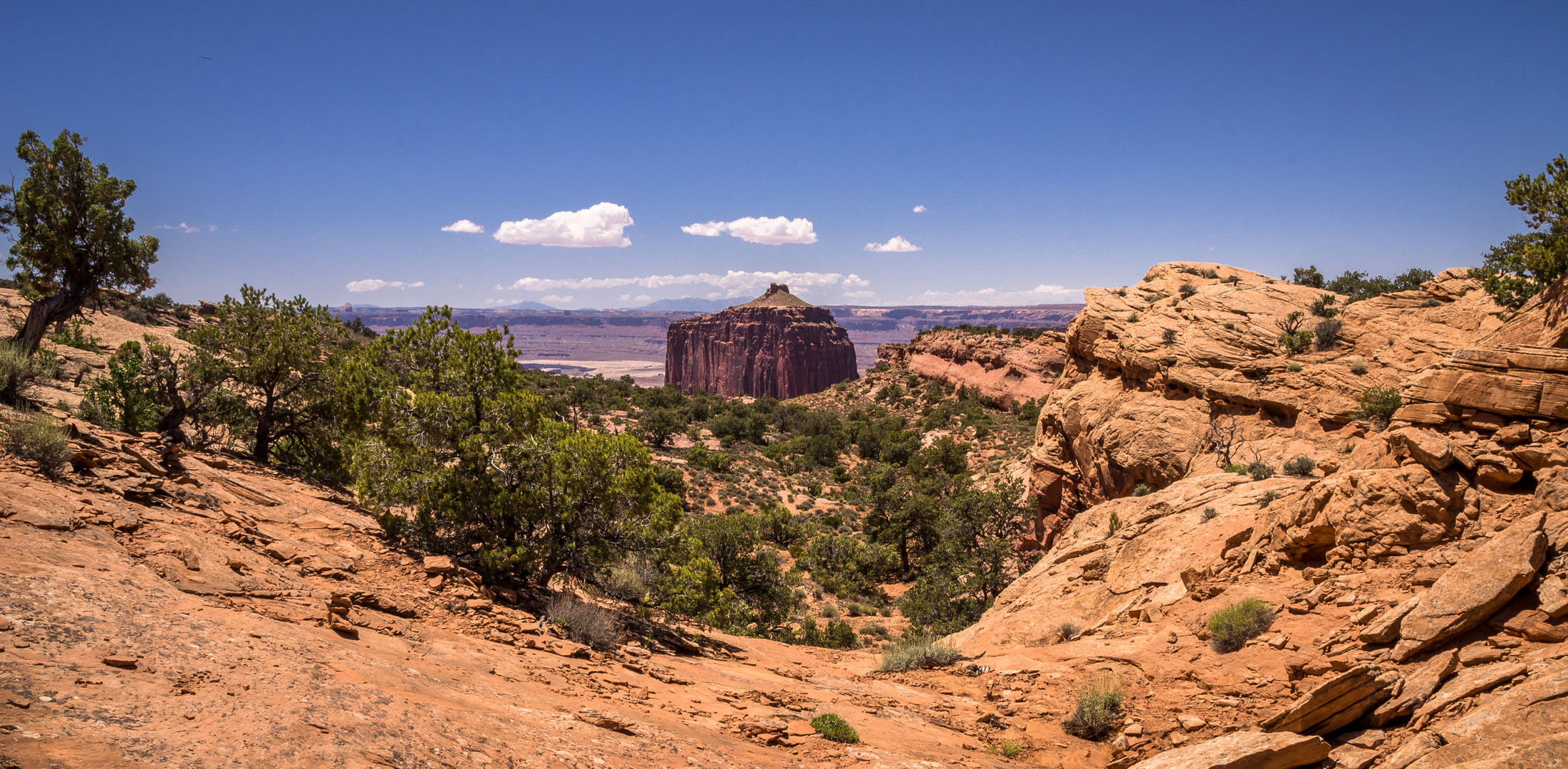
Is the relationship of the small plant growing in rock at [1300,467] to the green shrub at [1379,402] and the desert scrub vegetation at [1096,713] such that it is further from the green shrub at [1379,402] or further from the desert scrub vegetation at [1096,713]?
the desert scrub vegetation at [1096,713]

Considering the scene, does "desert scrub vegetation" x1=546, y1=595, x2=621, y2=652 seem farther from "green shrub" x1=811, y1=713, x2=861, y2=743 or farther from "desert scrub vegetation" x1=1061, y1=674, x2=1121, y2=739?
"desert scrub vegetation" x1=1061, y1=674, x2=1121, y2=739

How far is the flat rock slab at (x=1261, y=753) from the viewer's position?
21.3 feet

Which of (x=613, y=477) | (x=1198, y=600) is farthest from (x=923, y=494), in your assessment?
(x=613, y=477)

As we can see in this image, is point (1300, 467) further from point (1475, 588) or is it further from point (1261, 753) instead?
point (1261, 753)

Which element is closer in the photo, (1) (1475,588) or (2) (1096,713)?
(1) (1475,588)

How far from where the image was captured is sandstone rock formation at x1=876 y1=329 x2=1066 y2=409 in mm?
60188

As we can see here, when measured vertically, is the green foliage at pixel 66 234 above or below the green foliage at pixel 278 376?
above

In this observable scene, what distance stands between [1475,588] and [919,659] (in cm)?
824

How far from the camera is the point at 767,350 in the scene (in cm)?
13638

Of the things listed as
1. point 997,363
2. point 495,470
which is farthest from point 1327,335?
point 997,363

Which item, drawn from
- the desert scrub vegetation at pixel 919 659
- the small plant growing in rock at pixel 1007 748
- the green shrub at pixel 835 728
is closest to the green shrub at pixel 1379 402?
the desert scrub vegetation at pixel 919 659

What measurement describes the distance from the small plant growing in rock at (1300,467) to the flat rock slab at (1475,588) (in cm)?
725

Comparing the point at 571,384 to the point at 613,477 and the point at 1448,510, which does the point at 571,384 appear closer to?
the point at 613,477

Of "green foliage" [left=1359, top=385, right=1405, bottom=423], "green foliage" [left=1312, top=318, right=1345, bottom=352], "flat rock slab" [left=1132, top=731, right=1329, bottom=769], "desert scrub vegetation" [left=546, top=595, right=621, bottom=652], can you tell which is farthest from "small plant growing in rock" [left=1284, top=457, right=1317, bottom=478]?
"desert scrub vegetation" [left=546, top=595, right=621, bottom=652]
